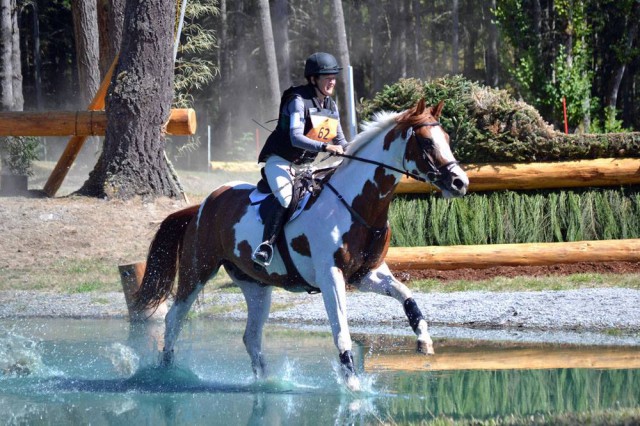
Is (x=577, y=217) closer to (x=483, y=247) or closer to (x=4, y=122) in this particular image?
(x=483, y=247)

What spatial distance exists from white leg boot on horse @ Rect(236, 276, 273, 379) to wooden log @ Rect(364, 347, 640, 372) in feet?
3.36

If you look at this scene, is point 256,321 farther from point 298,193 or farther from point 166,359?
point 298,193

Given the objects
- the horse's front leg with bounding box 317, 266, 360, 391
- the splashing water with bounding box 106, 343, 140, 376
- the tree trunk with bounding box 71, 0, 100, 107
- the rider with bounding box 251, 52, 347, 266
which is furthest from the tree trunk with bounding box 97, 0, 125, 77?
the horse's front leg with bounding box 317, 266, 360, 391

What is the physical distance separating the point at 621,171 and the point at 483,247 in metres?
2.43

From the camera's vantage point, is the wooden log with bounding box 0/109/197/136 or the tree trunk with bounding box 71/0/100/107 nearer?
the wooden log with bounding box 0/109/197/136

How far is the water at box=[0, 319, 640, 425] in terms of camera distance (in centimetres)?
740

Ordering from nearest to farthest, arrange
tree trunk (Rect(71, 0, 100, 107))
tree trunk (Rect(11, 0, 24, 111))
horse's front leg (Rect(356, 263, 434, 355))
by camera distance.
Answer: horse's front leg (Rect(356, 263, 434, 355)), tree trunk (Rect(71, 0, 100, 107)), tree trunk (Rect(11, 0, 24, 111))

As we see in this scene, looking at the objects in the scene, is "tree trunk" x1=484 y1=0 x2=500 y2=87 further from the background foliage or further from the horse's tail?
the horse's tail

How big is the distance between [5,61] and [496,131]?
78.1 feet

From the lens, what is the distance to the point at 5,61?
33.5 m

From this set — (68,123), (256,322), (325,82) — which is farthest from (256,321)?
(68,123)

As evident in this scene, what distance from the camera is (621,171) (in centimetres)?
1414

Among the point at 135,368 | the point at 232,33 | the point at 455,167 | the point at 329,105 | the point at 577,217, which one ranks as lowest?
the point at 135,368

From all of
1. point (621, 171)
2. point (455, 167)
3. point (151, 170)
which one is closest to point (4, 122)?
point (151, 170)
